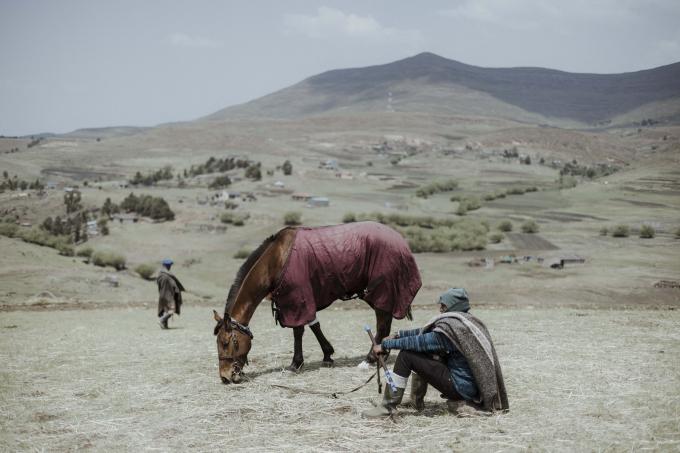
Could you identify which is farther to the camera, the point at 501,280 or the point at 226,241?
the point at 226,241

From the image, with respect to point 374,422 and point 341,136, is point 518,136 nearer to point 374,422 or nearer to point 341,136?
point 341,136

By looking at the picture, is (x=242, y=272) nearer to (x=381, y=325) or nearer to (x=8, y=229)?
(x=381, y=325)

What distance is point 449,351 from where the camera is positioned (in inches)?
294

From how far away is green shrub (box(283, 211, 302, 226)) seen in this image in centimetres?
5056

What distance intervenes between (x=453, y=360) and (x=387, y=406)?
1.00m

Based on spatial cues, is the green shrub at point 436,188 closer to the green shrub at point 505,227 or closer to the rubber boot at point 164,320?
the green shrub at point 505,227

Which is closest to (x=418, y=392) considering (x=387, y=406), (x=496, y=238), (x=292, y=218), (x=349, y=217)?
(x=387, y=406)

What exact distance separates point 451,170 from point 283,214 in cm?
5915

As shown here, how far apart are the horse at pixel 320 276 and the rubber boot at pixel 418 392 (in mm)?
2264

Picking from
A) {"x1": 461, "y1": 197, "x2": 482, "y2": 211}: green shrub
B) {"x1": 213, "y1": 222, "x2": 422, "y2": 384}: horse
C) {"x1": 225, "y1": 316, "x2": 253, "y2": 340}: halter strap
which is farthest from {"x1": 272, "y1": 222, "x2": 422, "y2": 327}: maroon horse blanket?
{"x1": 461, "y1": 197, "x2": 482, "y2": 211}: green shrub

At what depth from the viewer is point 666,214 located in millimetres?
54062

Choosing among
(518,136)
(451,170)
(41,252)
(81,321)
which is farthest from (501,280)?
(518,136)

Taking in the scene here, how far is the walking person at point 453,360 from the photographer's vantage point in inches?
290

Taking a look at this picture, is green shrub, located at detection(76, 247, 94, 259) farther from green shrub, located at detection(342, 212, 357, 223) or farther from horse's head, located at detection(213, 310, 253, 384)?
horse's head, located at detection(213, 310, 253, 384)
